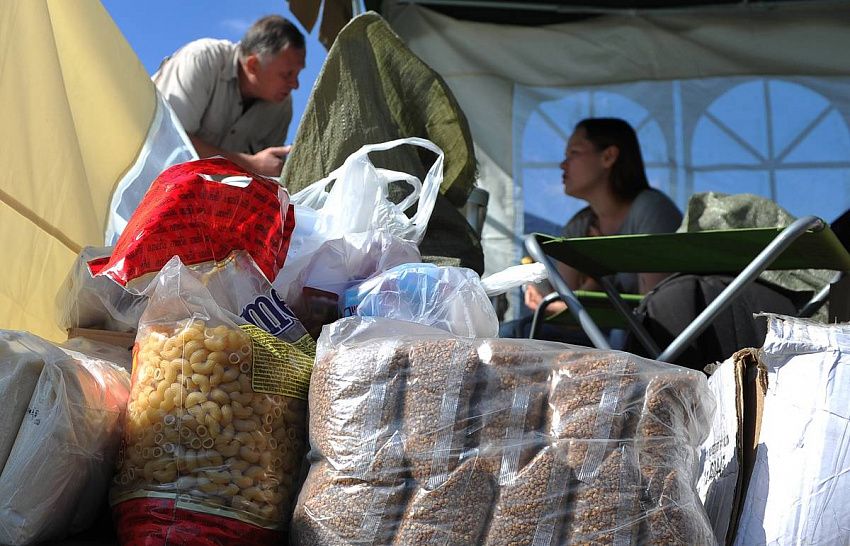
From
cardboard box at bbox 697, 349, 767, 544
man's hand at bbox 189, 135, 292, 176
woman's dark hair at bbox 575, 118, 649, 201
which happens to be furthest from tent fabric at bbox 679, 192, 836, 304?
cardboard box at bbox 697, 349, 767, 544

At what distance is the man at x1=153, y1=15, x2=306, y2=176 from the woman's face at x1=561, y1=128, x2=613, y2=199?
1.24m

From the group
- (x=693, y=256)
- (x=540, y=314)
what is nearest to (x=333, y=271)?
(x=693, y=256)

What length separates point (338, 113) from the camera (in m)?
2.01

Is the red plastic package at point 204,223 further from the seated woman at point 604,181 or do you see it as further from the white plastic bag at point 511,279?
the seated woman at point 604,181

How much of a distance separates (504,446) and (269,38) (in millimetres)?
2502

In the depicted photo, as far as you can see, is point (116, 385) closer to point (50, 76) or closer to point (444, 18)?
point (50, 76)

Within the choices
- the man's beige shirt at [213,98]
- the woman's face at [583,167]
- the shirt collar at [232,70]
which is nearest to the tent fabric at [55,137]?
the man's beige shirt at [213,98]

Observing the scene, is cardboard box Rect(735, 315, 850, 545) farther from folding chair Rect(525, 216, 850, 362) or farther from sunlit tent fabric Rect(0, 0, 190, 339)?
sunlit tent fabric Rect(0, 0, 190, 339)

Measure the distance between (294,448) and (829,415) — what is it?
67 cm

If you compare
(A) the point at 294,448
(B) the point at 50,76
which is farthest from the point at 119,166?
(A) the point at 294,448

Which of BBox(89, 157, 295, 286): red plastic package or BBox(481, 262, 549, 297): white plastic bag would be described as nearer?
BBox(89, 157, 295, 286): red plastic package

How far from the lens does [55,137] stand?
171 cm

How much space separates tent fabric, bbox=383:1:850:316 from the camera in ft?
14.7

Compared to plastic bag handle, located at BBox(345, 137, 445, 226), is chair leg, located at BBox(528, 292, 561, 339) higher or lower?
lower
